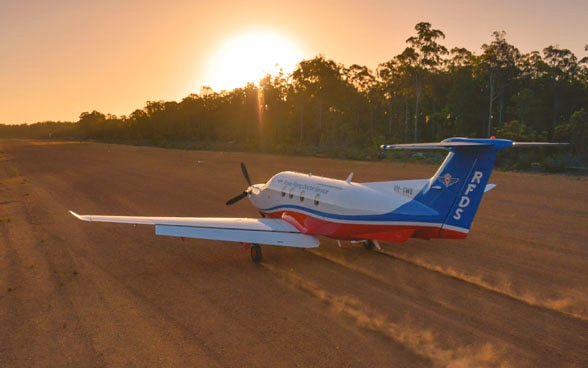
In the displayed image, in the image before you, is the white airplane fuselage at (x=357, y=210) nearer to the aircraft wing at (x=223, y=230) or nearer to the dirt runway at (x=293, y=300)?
the aircraft wing at (x=223, y=230)

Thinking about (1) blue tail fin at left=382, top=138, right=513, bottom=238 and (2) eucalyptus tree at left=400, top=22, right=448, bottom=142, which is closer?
(1) blue tail fin at left=382, top=138, right=513, bottom=238

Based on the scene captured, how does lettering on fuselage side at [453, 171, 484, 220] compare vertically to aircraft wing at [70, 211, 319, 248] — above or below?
above

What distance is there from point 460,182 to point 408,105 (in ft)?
212

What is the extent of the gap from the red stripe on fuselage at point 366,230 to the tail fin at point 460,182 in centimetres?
20

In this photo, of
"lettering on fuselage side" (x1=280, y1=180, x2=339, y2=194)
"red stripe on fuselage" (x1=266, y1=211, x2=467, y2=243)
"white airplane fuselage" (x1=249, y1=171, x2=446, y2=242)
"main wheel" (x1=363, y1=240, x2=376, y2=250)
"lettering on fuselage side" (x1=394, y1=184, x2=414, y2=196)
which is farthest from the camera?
"main wheel" (x1=363, y1=240, x2=376, y2=250)

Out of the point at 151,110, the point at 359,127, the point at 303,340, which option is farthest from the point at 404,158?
the point at 151,110

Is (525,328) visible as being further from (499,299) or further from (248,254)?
(248,254)

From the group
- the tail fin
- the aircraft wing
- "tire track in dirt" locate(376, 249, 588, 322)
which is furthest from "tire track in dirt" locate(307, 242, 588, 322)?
the aircraft wing

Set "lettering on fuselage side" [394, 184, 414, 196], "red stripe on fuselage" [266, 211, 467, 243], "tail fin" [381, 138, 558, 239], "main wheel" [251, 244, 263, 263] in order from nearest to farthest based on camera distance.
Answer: "tail fin" [381, 138, 558, 239], "red stripe on fuselage" [266, 211, 467, 243], "lettering on fuselage side" [394, 184, 414, 196], "main wheel" [251, 244, 263, 263]

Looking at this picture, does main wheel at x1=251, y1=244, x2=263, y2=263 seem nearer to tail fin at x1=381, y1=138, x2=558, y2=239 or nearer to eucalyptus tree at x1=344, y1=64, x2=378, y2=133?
tail fin at x1=381, y1=138, x2=558, y2=239

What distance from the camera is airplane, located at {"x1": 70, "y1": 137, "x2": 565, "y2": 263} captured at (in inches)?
437

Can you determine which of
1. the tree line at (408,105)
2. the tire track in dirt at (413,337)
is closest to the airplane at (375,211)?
the tire track in dirt at (413,337)

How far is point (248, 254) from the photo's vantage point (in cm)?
1428

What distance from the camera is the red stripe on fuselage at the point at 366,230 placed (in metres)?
11.8
